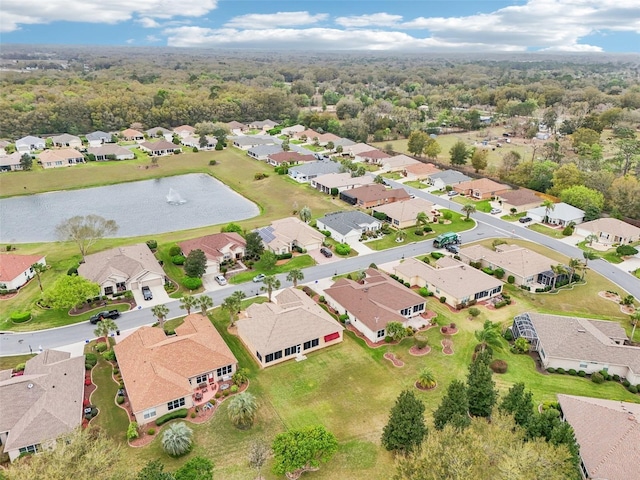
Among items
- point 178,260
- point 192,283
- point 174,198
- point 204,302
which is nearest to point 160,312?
point 204,302

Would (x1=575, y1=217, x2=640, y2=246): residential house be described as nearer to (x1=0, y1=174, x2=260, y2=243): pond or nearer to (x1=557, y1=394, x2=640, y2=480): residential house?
(x1=557, y1=394, x2=640, y2=480): residential house

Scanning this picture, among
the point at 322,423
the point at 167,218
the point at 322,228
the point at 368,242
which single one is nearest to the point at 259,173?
the point at 167,218

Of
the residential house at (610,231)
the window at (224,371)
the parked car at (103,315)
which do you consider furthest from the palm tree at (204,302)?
the residential house at (610,231)

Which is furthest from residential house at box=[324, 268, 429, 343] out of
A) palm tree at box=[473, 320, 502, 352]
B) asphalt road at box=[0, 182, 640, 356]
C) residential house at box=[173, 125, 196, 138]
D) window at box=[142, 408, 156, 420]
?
residential house at box=[173, 125, 196, 138]

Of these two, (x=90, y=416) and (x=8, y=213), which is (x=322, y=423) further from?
(x=8, y=213)

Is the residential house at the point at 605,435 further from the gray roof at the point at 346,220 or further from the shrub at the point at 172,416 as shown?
the gray roof at the point at 346,220

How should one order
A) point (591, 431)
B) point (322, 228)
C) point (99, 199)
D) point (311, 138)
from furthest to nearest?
point (311, 138) < point (99, 199) < point (322, 228) < point (591, 431)

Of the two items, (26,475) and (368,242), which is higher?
(26,475)
